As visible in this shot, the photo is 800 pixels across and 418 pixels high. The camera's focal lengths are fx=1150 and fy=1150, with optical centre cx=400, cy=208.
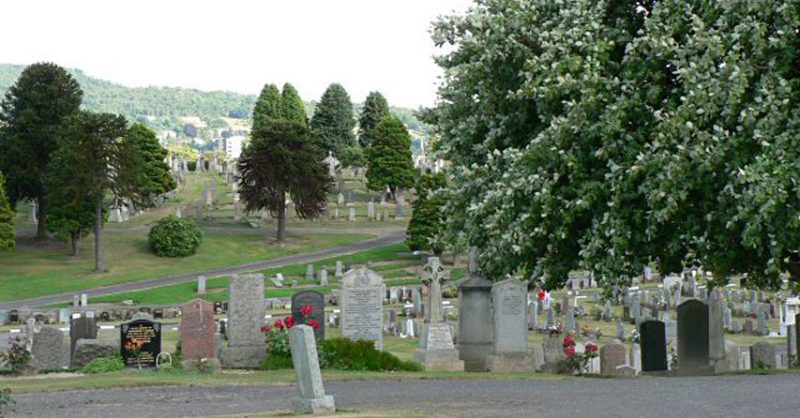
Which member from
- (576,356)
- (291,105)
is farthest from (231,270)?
(291,105)

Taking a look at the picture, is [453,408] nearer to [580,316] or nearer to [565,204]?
[565,204]

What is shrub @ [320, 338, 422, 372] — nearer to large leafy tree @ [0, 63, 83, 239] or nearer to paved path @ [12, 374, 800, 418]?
paved path @ [12, 374, 800, 418]

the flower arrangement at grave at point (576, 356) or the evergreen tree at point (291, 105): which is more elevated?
the evergreen tree at point (291, 105)

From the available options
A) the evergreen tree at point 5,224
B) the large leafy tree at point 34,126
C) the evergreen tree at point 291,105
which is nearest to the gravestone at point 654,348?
the evergreen tree at point 5,224

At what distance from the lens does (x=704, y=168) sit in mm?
19891

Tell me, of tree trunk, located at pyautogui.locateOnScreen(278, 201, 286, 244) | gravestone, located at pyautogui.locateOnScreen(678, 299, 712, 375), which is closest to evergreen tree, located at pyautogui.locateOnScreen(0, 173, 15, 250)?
tree trunk, located at pyautogui.locateOnScreen(278, 201, 286, 244)

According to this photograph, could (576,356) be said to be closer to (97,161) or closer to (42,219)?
(97,161)

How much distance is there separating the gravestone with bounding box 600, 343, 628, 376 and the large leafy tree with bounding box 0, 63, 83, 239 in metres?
55.1

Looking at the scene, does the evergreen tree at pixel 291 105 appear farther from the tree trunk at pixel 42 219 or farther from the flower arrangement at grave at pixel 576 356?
the flower arrangement at grave at pixel 576 356

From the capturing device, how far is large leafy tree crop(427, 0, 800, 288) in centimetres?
1991

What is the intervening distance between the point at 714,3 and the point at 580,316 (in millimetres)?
33298

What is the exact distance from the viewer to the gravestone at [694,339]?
28953 mm

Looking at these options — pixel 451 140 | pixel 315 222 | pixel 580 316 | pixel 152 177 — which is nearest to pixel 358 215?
pixel 315 222

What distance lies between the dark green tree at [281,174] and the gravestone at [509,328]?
5314cm
